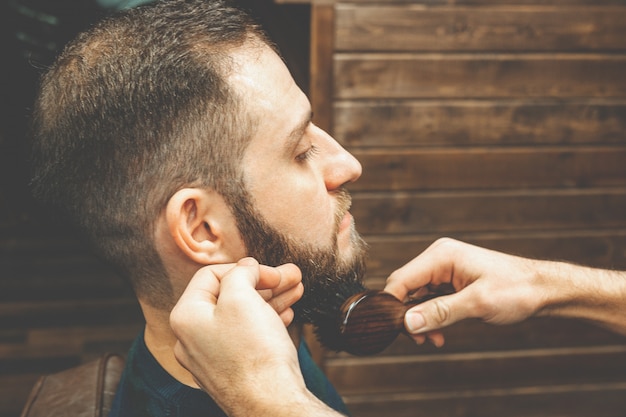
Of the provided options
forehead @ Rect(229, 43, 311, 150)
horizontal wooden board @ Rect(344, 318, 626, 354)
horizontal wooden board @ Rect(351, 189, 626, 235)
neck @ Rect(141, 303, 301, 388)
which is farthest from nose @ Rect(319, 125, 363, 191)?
horizontal wooden board @ Rect(344, 318, 626, 354)

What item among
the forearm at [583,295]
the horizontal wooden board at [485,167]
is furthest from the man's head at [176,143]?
the horizontal wooden board at [485,167]

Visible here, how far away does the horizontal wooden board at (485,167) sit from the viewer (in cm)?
280

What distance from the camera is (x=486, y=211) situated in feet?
9.55

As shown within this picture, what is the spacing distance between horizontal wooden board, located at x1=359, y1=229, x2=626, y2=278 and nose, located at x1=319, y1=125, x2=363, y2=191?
59.2 inches

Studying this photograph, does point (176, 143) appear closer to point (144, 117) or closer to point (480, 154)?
point (144, 117)

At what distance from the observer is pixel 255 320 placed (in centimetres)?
96

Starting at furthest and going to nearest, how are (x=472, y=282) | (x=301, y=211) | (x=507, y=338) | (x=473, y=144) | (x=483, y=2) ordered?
(x=507, y=338) → (x=473, y=144) → (x=483, y=2) → (x=472, y=282) → (x=301, y=211)

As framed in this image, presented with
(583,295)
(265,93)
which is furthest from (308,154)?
(583,295)

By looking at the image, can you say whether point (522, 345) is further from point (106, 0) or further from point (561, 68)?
point (106, 0)

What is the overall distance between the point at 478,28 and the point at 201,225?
1914 millimetres

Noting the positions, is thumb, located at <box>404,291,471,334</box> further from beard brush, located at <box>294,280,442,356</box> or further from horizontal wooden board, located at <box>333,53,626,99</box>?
horizontal wooden board, located at <box>333,53,626,99</box>

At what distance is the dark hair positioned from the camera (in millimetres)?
1223

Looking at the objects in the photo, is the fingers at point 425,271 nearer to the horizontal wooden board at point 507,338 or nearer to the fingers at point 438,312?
the fingers at point 438,312

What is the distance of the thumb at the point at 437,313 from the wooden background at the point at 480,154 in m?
1.41
